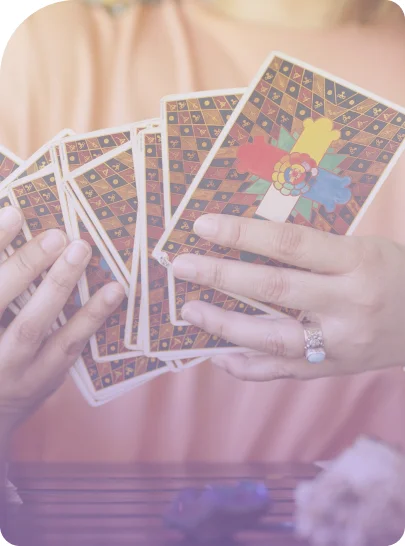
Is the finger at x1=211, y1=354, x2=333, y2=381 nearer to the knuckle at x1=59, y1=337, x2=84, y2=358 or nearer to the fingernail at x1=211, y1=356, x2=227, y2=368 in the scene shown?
the fingernail at x1=211, y1=356, x2=227, y2=368

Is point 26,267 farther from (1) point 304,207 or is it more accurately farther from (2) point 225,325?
(1) point 304,207

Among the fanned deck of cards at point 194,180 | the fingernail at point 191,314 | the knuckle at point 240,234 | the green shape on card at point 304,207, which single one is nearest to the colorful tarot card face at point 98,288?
the fanned deck of cards at point 194,180

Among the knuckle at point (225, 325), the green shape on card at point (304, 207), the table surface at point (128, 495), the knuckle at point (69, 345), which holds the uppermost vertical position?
the green shape on card at point (304, 207)

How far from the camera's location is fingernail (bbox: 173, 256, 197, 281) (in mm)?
1120

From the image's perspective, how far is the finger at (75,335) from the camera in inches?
44.7

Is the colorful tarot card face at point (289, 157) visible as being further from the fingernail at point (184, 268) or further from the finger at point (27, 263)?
the finger at point (27, 263)

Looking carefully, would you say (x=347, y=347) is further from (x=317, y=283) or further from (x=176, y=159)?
(x=176, y=159)

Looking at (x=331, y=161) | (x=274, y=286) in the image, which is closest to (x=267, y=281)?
(x=274, y=286)

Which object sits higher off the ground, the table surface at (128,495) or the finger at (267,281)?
the finger at (267,281)

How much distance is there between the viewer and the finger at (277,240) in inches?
43.3

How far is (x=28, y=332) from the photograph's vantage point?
113 cm

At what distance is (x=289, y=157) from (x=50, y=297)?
1.58 ft

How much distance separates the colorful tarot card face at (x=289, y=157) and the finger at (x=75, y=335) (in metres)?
0.11

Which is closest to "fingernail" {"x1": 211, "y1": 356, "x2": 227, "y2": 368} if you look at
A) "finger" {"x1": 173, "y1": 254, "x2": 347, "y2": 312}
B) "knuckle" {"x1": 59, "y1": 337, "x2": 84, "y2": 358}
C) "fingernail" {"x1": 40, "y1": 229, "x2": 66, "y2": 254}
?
"finger" {"x1": 173, "y1": 254, "x2": 347, "y2": 312}
